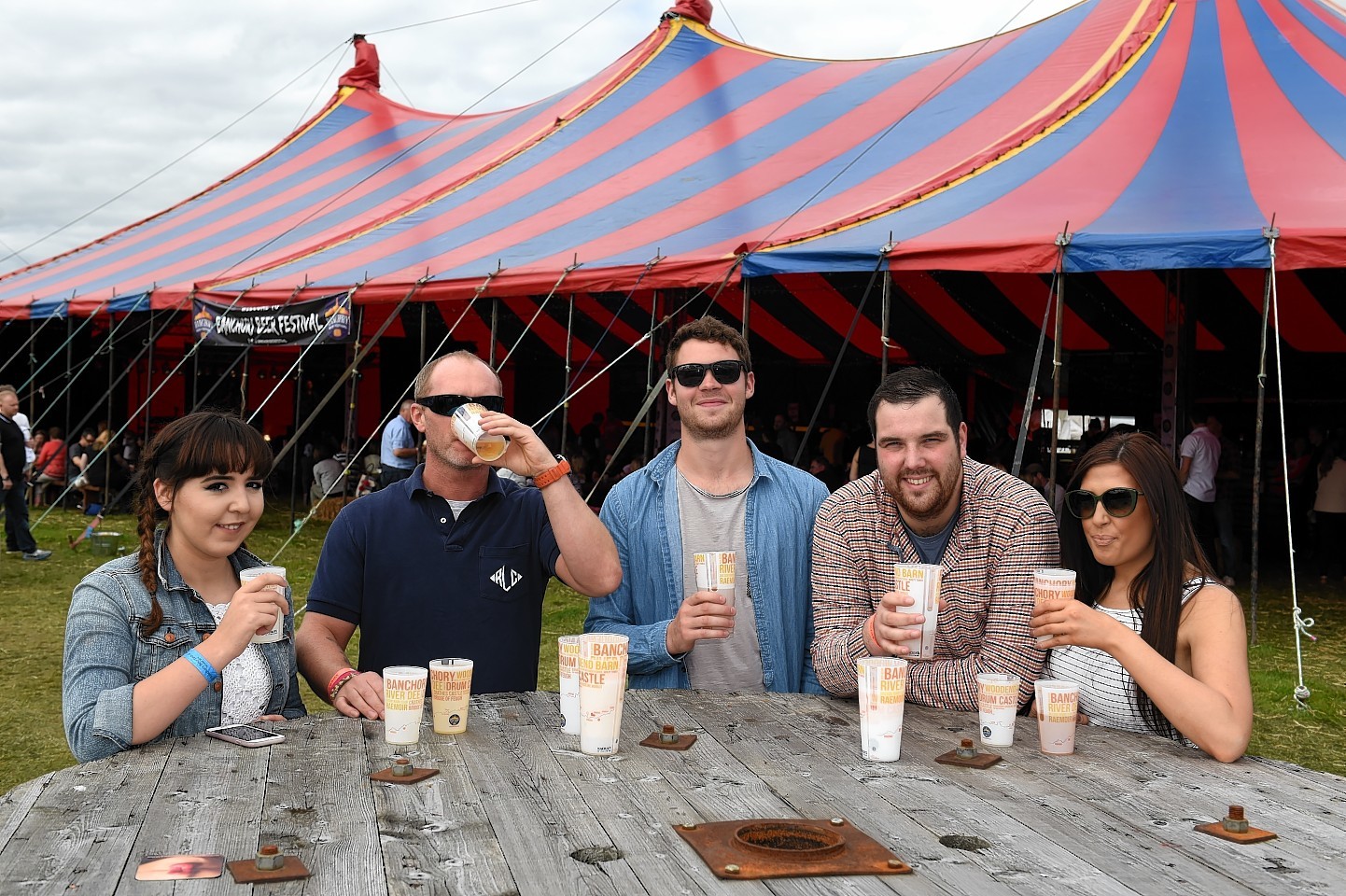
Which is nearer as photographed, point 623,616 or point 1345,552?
point 623,616

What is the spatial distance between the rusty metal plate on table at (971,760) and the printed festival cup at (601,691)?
59 centimetres

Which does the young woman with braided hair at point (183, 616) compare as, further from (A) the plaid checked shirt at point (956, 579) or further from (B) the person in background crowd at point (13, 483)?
(B) the person in background crowd at point (13, 483)

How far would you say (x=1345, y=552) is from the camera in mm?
10344

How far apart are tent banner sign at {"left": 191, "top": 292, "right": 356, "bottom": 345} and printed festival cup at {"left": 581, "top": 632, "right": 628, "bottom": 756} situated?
7.59 metres

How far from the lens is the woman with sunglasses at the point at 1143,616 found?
7.21ft

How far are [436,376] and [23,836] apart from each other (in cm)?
137

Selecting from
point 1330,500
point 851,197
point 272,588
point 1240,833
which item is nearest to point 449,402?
point 272,588

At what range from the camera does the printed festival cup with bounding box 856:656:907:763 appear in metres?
2.12

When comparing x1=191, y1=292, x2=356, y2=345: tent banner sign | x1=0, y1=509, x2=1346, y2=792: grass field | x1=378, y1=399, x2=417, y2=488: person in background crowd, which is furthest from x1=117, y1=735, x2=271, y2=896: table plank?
x1=378, y1=399, x2=417, y2=488: person in background crowd

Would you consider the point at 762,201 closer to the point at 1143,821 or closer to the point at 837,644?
the point at 837,644

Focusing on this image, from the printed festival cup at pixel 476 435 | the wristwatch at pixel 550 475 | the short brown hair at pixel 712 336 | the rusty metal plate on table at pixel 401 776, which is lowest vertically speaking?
the rusty metal plate on table at pixel 401 776

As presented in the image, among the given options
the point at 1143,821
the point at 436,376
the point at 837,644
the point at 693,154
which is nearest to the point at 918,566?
the point at 837,644

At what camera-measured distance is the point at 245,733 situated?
2.22 m

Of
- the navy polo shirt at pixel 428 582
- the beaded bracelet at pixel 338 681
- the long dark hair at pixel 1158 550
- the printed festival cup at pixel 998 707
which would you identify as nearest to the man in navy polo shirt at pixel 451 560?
the navy polo shirt at pixel 428 582
